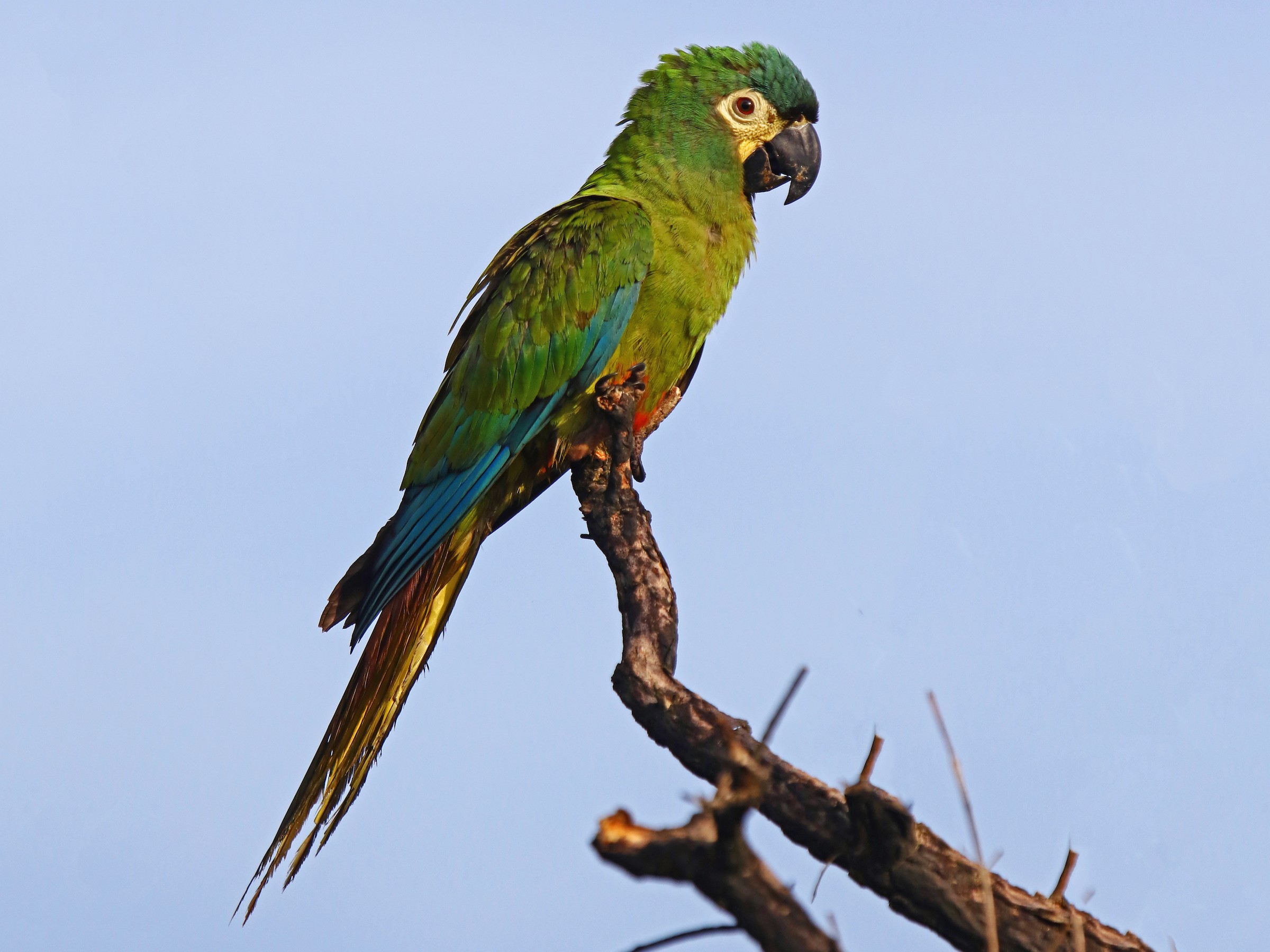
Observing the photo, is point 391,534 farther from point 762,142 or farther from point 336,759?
point 762,142

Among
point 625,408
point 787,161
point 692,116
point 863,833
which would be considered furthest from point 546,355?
point 863,833

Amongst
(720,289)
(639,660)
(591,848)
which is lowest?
(591,848)

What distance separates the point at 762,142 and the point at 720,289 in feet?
2.85

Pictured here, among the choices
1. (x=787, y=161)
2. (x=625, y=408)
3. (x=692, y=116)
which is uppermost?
(x=787, y=161)

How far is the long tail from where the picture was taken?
3.76m

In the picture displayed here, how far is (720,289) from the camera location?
4.53 metres

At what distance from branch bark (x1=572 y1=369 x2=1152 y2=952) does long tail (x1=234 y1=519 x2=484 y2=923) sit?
1217 millimetres

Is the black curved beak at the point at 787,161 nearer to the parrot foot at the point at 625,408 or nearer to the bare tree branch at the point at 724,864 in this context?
the parrot foot at the point at 625,408

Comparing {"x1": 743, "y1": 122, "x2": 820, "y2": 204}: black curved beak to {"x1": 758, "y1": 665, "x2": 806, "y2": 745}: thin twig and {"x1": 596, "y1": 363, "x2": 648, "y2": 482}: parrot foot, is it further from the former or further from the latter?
{"x1": 758, "y1": 665, "x2": 806, "y2": 745}: thin twig

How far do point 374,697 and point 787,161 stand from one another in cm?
292

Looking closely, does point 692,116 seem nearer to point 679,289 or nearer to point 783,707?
point 679,289

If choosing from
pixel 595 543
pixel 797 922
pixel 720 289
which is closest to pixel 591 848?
pixel 797 922

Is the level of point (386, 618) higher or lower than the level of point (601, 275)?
lower

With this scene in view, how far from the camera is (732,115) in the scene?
486 cm
